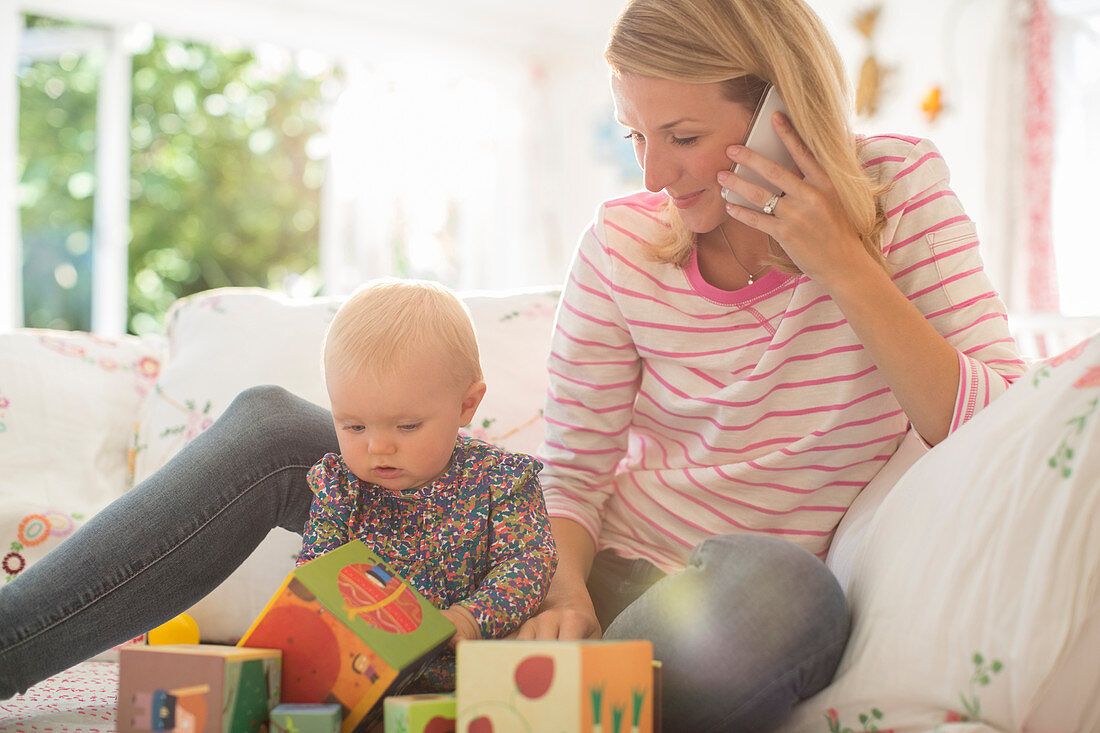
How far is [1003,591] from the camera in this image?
85 centimetres

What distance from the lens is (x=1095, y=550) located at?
83 cm

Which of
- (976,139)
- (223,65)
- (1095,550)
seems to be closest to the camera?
(1095,550)

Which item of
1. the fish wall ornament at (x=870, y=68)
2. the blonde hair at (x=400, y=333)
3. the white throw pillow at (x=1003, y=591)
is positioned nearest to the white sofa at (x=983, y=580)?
the white throw pillow at (x=1003, y=591)

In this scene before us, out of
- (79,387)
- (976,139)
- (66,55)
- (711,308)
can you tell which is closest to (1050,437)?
(711,308)

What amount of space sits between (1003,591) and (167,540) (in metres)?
0.83

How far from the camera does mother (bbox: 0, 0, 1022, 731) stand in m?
0.96

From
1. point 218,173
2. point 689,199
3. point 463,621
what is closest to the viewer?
point 463,621

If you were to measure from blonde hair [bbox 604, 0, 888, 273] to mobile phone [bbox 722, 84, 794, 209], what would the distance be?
2 cm

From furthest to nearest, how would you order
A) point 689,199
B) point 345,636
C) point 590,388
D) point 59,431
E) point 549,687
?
1. point 59,431
2. point 590,388
3. point 689,199
4. point 345,636
5. point 549,687

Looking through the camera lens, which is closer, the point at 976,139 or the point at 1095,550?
the point at 1095,550

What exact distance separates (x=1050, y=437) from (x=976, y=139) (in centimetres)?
378

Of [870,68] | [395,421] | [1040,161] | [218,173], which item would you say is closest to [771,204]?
[395,421]

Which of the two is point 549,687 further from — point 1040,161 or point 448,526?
point 1040,161

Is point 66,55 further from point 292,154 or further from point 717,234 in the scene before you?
point 717,234
